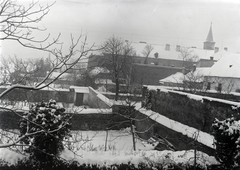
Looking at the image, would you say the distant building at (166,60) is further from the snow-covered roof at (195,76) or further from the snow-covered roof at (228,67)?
the snow-covered roof at (228,67)

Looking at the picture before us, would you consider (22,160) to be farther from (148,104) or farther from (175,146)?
(148,104)

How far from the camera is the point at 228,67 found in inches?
1268

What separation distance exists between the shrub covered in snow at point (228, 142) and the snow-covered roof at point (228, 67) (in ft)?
81.9

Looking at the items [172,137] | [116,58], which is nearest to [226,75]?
[116,58]

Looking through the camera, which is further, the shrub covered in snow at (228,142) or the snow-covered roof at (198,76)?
the snow-covered roof at (198,76)

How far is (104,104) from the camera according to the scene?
2027 centimetres

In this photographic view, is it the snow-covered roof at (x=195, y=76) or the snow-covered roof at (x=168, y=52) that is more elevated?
the snow-covered roof at (x=168, y=52)

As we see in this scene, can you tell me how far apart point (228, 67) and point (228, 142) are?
2709 centimetres

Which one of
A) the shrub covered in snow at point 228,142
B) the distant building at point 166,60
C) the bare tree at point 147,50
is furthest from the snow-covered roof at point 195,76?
the shrub covered in snow at point 228,142

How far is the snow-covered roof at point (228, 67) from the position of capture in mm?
30922

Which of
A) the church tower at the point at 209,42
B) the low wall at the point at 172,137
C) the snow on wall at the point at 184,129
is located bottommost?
the low wall at the point at 172,137

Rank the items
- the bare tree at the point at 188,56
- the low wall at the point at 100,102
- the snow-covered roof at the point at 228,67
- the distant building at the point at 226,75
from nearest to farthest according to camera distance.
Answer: the low wall at the point at 100,102 → the distant building at the point at 226,75 → the snow-covered roof at the point at 228,67 → the bare tree at the point at 188,56

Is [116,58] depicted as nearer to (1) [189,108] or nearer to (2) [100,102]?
(2) [100,102]

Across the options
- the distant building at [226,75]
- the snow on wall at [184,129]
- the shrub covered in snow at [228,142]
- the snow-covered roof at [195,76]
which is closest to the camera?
the shrub covered in snow at [228,142]
